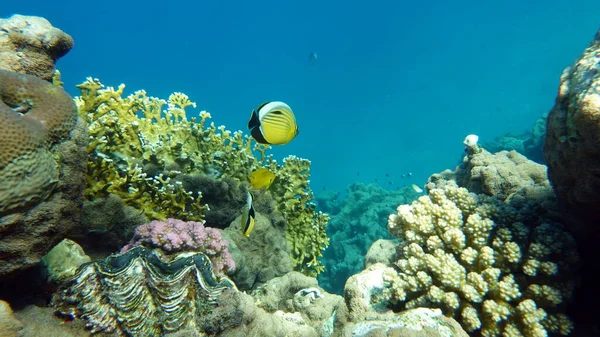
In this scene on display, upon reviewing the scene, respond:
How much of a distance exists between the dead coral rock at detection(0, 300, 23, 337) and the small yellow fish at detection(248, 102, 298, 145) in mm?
2129

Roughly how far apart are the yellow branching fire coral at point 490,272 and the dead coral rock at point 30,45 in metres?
3.99

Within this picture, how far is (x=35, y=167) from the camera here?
76.1 inches

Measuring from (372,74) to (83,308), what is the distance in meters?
133

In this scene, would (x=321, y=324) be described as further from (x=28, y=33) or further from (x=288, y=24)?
(x=288, y=24)

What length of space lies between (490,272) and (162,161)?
414cm

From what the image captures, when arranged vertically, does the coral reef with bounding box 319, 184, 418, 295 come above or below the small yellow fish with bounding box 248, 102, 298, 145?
above

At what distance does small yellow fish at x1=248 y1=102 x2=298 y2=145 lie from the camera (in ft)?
9.52

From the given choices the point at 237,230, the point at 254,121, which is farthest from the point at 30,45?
the point at 237,230

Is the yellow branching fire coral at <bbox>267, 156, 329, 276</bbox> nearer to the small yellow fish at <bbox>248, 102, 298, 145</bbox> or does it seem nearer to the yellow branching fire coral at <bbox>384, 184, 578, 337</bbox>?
the small yellow fish at <bbox>248, 102, 298, 145</bbox>

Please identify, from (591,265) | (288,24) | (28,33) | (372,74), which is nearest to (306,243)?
(591,265)

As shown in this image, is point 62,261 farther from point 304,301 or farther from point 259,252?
point 259,252

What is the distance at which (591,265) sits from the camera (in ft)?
9.87

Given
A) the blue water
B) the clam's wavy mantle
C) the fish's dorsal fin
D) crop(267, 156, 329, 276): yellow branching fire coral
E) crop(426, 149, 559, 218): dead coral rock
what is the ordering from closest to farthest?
Answer: the clam's wavy mantle < the fish's dorsal fin < crop(426, 149, 559, 218): dead coral rock < crop(267, 156, 329, 276): yellow branching fire coral < the blue water

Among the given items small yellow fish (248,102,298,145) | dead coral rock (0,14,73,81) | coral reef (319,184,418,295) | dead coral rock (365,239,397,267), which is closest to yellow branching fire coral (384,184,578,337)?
dead coral rock (365,239,397,267)
